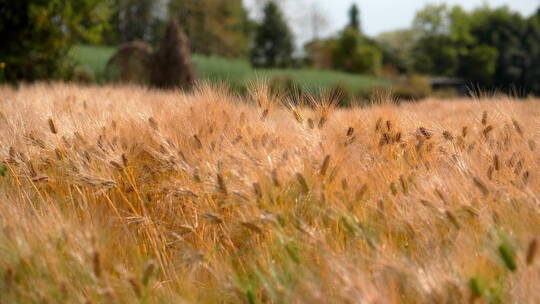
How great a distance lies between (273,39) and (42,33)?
81.3ft

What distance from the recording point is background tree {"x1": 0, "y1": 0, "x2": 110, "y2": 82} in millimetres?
6516

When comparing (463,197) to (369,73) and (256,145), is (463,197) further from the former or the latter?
(369,73)

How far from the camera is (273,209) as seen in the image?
1.42 m

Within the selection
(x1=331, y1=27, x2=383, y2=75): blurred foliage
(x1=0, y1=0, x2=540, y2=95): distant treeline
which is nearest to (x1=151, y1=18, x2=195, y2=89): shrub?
(x1=0, y1=0, x2=540, y2=95): distant treeline

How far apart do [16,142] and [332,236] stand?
1.50 m

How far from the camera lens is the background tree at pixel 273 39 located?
1192 inches

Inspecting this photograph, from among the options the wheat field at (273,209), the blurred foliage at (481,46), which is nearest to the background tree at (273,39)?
the blurred foliage at (481,46)

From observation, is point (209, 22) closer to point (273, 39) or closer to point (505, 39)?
point (273, 39)

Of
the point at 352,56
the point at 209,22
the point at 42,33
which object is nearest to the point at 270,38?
the point at 209,22

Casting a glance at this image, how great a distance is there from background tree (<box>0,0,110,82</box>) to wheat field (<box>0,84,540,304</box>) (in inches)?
189

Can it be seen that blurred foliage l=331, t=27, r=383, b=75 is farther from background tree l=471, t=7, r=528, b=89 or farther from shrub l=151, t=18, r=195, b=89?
shrub l=151, t=18, r=195, b=89

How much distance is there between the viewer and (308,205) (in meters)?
1.56

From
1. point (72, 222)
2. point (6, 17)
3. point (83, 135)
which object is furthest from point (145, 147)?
point (6, 17)

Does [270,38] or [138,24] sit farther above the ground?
[138,24]
